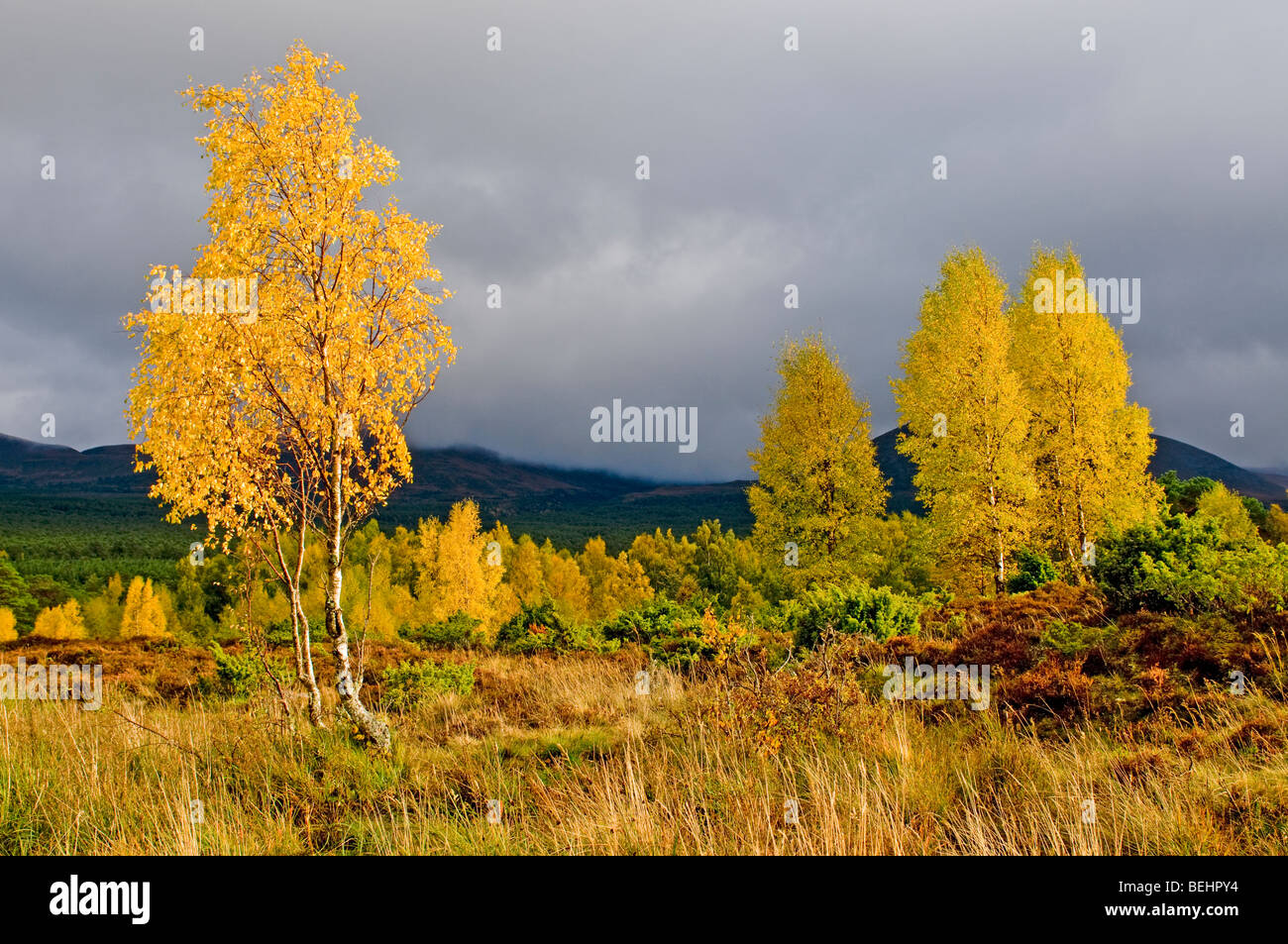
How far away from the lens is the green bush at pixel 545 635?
16344 mm

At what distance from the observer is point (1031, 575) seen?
16906mm

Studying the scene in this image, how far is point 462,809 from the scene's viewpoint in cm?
574

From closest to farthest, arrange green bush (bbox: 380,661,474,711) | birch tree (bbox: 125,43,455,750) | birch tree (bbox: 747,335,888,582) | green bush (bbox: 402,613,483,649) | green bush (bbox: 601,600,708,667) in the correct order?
birch tree (bbox: 125,43,455,750) < green bush (bbox: 380,661,474,711) < green bush (bbox: 601,600,708,667) < green bush (bbox: 402,613,483,649) < birch tree (bbox: 747,335,888,582)

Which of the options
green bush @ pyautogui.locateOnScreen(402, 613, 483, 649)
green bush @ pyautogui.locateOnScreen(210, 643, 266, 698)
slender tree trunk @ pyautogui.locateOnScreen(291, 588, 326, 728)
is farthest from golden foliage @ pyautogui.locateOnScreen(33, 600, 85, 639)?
slender tree trunk @ pyautogui.locateOnScreen(291, 588, 326, 728)

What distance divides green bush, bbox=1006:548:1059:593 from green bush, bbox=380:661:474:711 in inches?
531

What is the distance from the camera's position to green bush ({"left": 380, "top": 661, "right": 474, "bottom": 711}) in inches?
425

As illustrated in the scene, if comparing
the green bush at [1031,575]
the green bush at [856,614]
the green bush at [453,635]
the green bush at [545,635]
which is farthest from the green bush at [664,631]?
the green bush at [1031,575]

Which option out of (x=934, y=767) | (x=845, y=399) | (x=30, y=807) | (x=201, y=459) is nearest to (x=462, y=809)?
(x=30, y=807)

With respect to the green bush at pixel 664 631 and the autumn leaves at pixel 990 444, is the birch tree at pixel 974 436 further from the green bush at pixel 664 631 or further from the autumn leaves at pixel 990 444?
the green bush at pixel 664 631

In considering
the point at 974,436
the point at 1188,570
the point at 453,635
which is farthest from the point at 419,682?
the point at 974,436

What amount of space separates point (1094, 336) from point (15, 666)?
92.6 feet

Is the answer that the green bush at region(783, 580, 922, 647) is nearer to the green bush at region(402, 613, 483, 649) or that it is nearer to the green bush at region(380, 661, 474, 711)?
the green bush at region(380, 661, 474, 711)

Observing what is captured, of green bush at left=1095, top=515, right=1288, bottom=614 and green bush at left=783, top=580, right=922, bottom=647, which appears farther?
green bush at left=783, top=580, right=922, bottom=647

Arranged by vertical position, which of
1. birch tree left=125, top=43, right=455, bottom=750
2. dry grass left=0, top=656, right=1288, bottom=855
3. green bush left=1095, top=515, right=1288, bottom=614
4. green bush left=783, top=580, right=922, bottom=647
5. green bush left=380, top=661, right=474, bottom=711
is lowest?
green bush left=380, top=661, right=474, bottom=711
